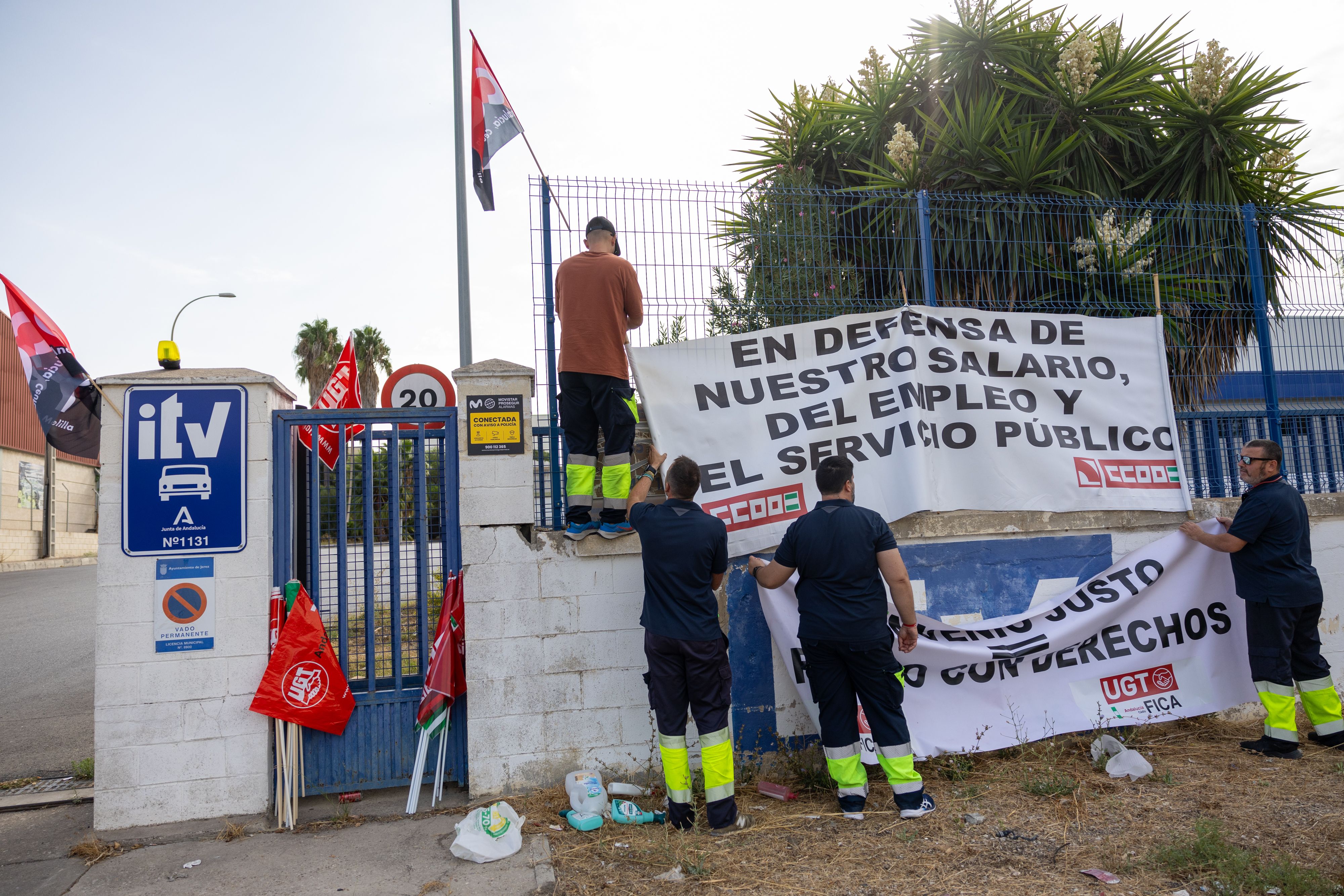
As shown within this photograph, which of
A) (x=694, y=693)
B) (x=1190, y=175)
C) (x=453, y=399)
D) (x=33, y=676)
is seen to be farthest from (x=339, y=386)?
(x=1190, y=175)

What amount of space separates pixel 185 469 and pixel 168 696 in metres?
1.35

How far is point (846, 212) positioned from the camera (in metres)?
6.14

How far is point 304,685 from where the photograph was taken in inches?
193

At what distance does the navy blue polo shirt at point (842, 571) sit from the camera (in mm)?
4469

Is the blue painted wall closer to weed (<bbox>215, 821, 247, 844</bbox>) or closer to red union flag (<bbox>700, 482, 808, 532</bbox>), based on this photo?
red union flag (<bbox>700, 482, 808, 532</bbox>)

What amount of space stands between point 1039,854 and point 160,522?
5.23 metres

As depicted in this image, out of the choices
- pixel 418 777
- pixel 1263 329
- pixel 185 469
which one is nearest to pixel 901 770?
pixel 418 777

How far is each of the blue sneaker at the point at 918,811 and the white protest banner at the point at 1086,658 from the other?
0.65m

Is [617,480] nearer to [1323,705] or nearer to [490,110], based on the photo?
[490,110]

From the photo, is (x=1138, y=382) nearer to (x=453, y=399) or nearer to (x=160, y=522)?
(x=453, y=399)

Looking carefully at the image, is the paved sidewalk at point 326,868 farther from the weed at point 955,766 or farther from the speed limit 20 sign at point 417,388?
the speed limit 20 sign at point 417,388

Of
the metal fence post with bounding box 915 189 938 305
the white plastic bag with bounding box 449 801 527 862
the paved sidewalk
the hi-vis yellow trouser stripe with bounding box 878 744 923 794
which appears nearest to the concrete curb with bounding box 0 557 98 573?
the paved sidewalk

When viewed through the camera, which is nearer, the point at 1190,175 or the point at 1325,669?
the point at 1325,669

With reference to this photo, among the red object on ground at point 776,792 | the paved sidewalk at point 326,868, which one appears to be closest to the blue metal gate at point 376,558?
the paved sidewalk at point 326,868
